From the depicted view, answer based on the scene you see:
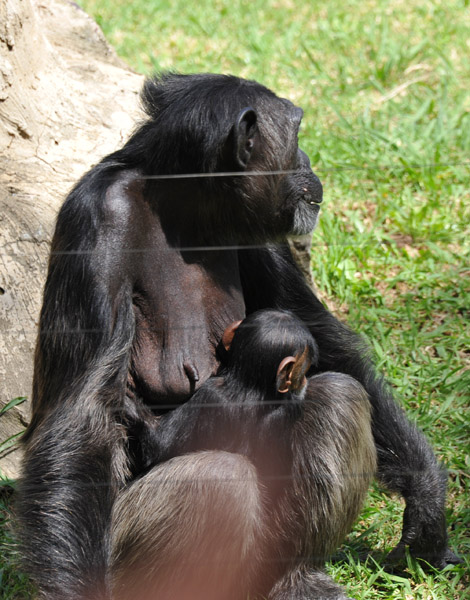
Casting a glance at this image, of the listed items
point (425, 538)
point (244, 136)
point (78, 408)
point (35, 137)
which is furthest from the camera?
point (35, 137)

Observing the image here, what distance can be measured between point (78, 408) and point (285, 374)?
76 cm

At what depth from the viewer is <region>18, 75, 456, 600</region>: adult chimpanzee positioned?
9.33 ft

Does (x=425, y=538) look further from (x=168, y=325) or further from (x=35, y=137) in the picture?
(x=35, y=137)

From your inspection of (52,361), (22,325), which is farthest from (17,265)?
(52,361)

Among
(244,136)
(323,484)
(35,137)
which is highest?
(35,137)

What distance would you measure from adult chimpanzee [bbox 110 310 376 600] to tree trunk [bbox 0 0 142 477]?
1128mm

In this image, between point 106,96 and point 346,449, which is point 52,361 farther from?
point 106,96

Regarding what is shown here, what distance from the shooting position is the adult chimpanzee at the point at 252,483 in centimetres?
294

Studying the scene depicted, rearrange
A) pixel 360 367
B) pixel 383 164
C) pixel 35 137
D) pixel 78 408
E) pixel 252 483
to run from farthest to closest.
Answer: pixel 383 164
pixel 35 137
pixel 360 367
pixel 252 483
pixel 78 408

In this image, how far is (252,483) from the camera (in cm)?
301

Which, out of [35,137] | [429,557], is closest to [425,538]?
[429,557]

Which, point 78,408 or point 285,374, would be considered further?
point 285,374

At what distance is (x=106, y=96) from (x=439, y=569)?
3.33 metres

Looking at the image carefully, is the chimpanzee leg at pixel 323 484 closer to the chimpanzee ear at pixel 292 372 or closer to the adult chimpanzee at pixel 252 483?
the adult chimpanzee at pixel 252 483
